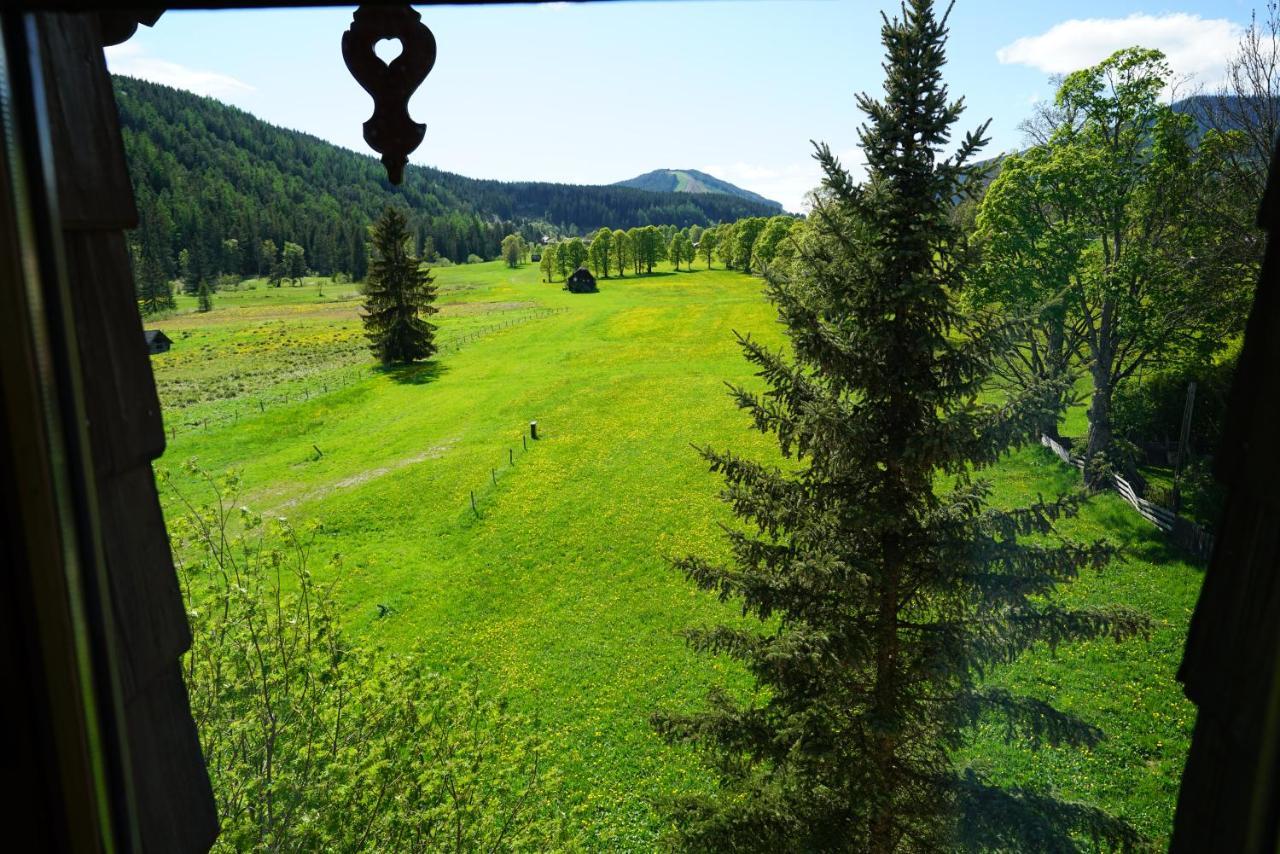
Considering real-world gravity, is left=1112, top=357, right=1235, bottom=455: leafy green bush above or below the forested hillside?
below

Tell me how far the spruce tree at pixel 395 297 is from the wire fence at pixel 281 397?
1680mm

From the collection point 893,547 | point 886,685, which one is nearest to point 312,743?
point 886,685

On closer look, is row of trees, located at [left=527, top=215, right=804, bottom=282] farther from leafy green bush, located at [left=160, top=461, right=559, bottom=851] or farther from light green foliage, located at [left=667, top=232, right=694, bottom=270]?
leafy green bush, located at [left=160, top=461, right=559, bottom=851]

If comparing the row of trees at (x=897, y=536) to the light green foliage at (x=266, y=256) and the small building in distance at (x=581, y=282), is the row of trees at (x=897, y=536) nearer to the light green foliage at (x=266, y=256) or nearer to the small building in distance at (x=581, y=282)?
the light green foliage at (x=266, y=256)

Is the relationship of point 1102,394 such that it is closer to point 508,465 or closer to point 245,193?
point 508,465

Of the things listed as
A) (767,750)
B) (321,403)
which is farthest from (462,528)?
(767,750)

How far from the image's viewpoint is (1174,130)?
440 inches

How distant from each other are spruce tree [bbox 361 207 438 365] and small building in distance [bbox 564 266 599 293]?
83.6 ft

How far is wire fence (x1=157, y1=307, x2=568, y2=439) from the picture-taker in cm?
2098

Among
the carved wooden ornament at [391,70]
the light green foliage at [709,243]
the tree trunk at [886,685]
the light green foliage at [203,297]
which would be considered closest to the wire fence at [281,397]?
the light green foliage at [203,297]

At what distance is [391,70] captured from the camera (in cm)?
151

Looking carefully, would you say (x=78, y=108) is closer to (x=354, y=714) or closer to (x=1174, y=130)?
(x=354, y=714)

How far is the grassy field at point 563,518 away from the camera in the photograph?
1009 cm

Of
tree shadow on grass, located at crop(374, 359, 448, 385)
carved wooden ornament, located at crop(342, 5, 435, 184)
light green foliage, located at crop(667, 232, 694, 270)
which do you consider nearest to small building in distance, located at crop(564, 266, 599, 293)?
light green foliage, located at crop(667, 232, 694, 270)
